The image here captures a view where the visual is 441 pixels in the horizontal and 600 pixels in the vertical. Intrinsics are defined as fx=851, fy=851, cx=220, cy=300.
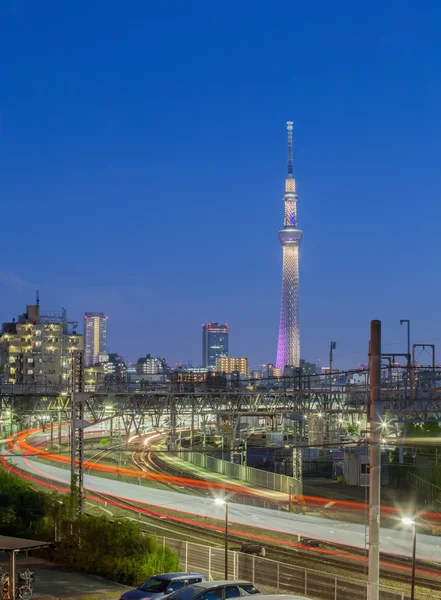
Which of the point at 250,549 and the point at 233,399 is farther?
the point at 233,399

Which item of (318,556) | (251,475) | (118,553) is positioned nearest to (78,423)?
(118,553)

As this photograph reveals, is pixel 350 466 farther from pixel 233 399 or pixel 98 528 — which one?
pixel 98 528

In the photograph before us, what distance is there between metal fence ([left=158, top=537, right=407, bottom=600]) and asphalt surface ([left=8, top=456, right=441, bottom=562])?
626 centimetres

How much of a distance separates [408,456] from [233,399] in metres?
13.7

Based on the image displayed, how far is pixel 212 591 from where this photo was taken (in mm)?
17578

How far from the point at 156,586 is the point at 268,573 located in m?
5.17

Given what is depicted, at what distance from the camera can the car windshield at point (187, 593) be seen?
688 inches

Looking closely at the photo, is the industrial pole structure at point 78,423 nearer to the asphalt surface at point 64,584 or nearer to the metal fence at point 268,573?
the asphalt surface at point 64,584

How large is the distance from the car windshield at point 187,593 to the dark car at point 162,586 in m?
1.00

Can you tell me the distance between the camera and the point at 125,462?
61812mm

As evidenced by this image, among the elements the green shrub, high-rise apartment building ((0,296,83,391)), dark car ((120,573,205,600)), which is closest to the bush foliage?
the green shrub

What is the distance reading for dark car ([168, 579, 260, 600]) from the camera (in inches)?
690

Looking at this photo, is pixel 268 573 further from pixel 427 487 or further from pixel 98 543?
pixel 427 487

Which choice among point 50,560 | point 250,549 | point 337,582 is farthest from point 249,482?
point 337,582
